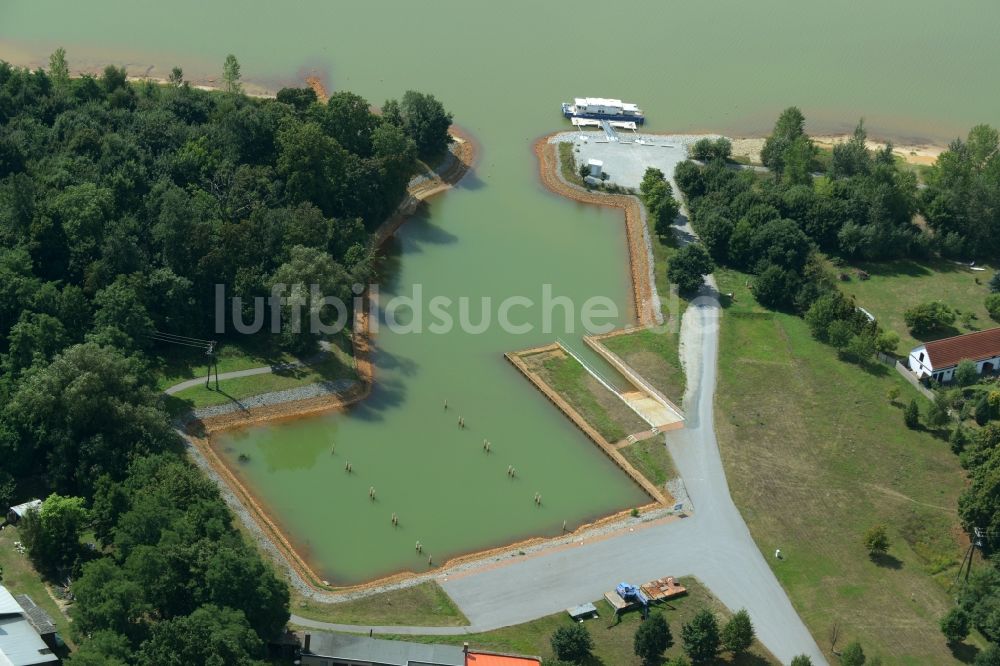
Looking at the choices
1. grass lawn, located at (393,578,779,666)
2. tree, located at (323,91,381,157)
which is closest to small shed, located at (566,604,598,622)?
grass lawn, located at (393,578,779,666)

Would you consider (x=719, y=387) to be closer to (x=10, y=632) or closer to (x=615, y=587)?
(x=615, y=587)

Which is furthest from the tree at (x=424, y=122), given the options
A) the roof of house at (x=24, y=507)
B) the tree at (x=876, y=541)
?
the tree at (x=876, y=541)

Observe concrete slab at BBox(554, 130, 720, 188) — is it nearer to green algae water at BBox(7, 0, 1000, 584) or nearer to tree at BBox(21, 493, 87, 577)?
green algae water at BBox(7, 0, 1000, 584)

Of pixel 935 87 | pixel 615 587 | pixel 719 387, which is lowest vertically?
pixel 615 587

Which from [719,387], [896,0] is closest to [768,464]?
[719,387]

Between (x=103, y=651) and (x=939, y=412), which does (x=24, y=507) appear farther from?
(x=939, y=412)

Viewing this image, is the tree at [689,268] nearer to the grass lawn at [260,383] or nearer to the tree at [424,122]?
the grass lawn at [260,383]
